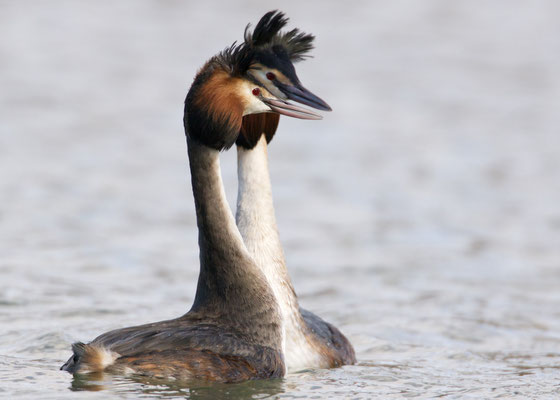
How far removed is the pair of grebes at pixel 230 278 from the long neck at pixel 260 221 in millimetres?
10

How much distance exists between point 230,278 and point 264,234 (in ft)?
2.69

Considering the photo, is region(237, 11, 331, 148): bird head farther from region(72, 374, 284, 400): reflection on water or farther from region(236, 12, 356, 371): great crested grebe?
region(72, 374, 284, 400): reflection on water

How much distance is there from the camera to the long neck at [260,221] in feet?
28.7

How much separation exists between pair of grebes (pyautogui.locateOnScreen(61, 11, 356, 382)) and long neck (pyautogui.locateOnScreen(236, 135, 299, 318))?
0.01 metres

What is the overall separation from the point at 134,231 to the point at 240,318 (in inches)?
258

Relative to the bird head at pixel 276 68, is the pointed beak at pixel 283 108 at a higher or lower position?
lower

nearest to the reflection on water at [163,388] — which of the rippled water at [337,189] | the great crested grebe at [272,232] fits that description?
the rippled water at [337,189]

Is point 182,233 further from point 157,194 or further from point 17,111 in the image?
point 17,111

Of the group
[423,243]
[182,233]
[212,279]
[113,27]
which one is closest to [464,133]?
[423,243]

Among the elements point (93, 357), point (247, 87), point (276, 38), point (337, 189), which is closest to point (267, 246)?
point (247, 87)

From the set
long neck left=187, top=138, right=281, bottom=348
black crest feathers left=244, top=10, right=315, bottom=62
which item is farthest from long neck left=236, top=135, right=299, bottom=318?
black crest feathers left=244, top=10, right=315, bottom=62

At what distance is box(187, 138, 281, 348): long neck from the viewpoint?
8016 millimetres

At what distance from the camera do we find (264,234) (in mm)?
8812

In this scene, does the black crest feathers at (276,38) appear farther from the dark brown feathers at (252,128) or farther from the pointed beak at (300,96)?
the dark brown feathers at (252,128)
